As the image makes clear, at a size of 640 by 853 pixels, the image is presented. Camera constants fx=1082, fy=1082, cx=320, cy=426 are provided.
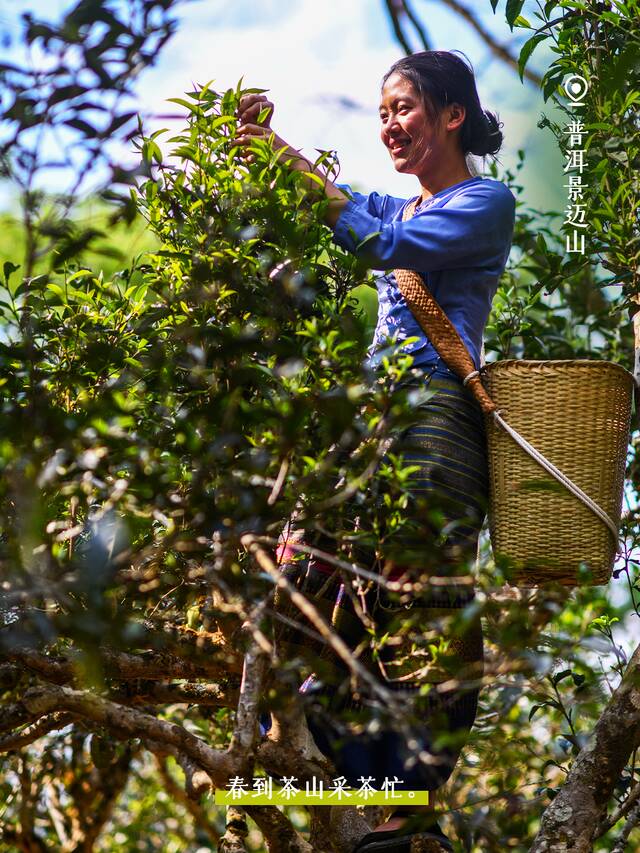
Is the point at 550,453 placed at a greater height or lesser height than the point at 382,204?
lesser

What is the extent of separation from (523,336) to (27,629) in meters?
2.08

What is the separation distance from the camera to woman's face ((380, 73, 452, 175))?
7.53 feet

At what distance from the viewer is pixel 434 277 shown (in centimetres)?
223

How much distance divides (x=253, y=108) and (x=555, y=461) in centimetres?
88

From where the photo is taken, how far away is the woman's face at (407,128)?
90.4 inches

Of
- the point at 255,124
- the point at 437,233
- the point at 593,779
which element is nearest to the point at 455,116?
the point at 437,233

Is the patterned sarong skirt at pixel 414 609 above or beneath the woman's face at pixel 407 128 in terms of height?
beneath

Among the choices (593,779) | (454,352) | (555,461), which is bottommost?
(593,779)

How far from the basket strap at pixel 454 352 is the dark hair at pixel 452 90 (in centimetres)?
44

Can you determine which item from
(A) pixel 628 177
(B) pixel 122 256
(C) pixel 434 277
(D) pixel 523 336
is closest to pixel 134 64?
(B) pixel 122 256

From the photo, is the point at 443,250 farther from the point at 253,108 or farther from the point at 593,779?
the point at 593,779

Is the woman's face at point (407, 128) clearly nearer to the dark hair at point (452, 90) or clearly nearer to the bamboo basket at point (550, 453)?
the dark hair at point (452, 90)

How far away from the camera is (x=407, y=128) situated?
2.29 m

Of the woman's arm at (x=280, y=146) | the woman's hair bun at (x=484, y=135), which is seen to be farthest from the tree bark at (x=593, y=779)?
the woman's hair bun at (x=484, y=135)
